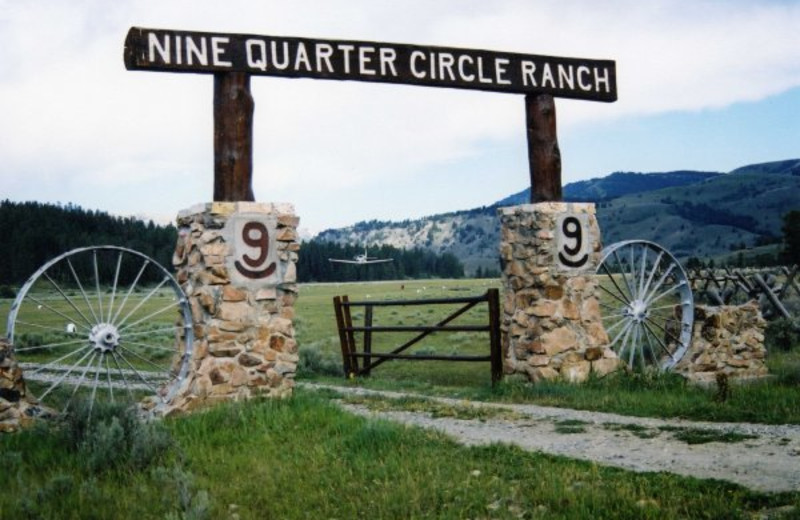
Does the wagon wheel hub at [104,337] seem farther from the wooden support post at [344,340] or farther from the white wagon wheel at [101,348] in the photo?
the wooden support post at [344,340]

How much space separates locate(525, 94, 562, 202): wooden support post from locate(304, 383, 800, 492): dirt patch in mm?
4071

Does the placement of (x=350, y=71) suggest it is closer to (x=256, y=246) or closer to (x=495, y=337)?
(x=256, y=246)

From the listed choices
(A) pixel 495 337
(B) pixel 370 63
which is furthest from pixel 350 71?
(A) pixel 495 337

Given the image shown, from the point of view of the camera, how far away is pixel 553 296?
11695 millimetres

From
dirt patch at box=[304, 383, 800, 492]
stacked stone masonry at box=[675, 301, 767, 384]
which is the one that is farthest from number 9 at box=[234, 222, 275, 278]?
stacked stone masonry at box=[675, 301, 767, 384]

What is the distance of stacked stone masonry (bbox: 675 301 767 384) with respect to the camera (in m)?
11.5

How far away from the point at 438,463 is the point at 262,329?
13.2 feet

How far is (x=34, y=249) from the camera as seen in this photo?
6988 centimetres

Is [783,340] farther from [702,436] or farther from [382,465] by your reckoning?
[382,465]

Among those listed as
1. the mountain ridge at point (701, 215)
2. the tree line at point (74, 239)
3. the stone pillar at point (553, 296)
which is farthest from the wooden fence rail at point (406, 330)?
the mountain ridge at point (701, 215)

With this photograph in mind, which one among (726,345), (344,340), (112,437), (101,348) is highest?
(101,348)

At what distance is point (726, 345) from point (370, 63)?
21.7 ft

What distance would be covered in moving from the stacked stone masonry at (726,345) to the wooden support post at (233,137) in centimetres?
680

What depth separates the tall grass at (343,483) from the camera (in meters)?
5.19
